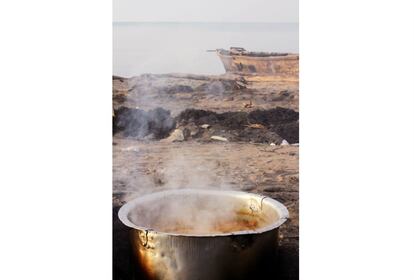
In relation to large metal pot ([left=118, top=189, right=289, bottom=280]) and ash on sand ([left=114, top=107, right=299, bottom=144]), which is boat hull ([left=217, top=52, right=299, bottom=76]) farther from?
large metal pot ([left=118, top=189, right=289, bottom=280])

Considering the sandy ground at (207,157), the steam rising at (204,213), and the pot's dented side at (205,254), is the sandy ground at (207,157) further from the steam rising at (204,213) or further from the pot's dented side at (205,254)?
the pot's dented side at (205,254)

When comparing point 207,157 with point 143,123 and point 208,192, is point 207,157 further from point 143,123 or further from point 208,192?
point 143,123

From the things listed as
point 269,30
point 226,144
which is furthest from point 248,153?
point 269,30

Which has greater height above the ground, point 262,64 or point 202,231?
point 262,64

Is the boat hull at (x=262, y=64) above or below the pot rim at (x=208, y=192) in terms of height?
above

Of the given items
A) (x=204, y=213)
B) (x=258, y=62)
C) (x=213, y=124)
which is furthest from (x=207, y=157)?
(x=258, y=62)

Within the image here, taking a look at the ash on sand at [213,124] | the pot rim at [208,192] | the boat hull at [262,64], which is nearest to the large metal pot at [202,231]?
the pot rim at [208,192]

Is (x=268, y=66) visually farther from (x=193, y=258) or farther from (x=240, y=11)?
(x=193, y=258)
